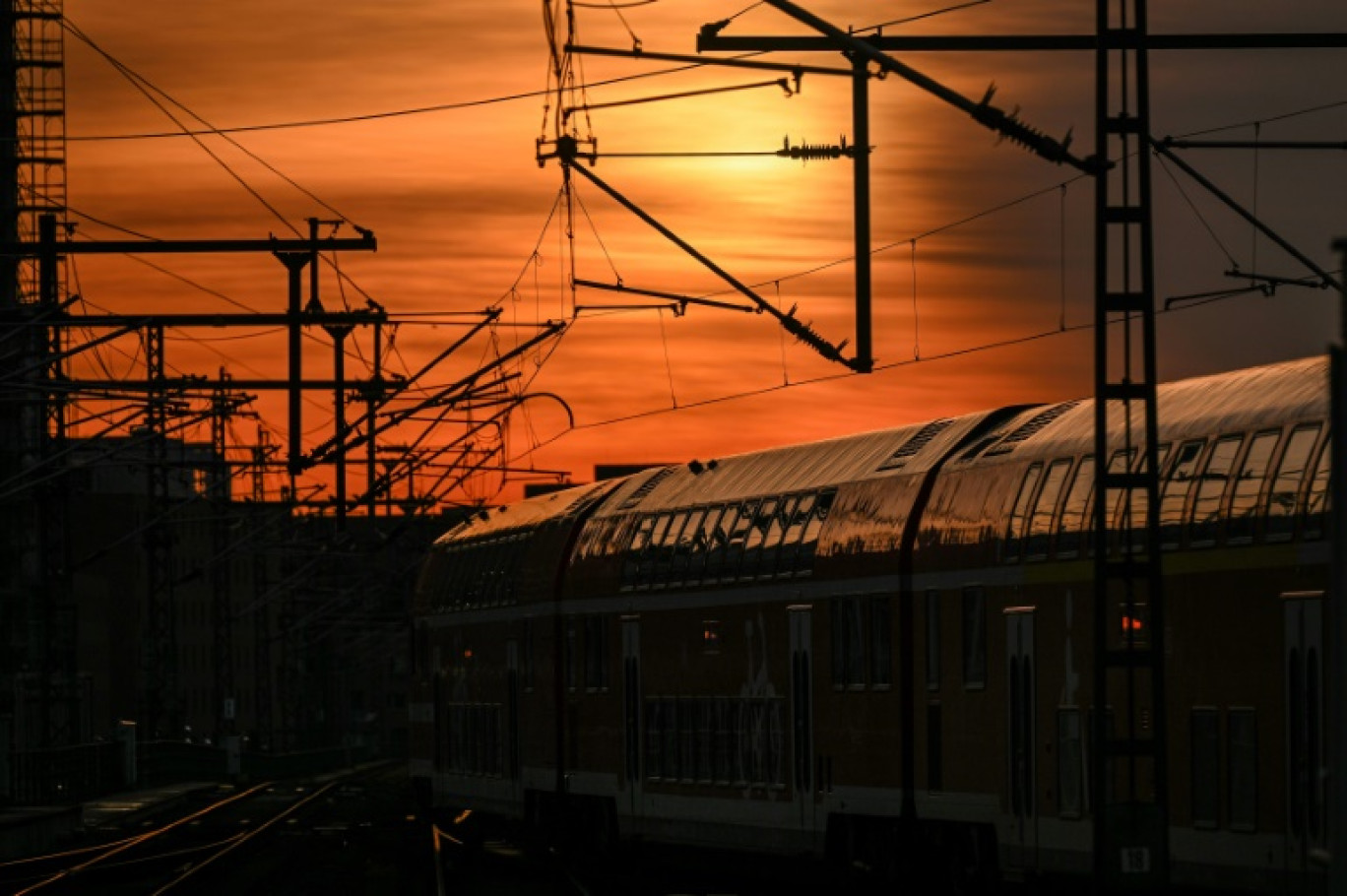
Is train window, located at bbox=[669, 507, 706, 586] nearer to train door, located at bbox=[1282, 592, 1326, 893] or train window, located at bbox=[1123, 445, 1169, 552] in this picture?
train window, located at bbox=[1123, 445, 1169, 552]

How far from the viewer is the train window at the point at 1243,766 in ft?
74.6

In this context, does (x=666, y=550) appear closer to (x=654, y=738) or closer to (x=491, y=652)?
(x=654, y=738)

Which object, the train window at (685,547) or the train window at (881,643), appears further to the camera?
the train window at (685,547)

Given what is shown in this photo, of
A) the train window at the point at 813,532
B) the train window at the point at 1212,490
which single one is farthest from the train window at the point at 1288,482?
the train window at the point at 813,532

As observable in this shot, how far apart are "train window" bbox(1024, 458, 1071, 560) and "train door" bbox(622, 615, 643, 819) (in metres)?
13.0

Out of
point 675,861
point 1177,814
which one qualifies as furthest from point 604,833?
point 1177,814

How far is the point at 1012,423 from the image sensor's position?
3052 centimetres

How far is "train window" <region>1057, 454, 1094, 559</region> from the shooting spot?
85.8 ft

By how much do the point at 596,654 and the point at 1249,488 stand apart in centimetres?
1927

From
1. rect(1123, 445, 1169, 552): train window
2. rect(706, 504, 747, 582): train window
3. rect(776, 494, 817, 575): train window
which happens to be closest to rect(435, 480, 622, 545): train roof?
rect(706, 504, 747, 582): train window

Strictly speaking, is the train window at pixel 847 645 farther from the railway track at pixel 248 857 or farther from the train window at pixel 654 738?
the railway track at pixel 248 857

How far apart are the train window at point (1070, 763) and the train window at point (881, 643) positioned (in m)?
4.44

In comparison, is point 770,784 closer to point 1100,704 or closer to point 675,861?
point 675,861

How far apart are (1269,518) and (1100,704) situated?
1860mm
